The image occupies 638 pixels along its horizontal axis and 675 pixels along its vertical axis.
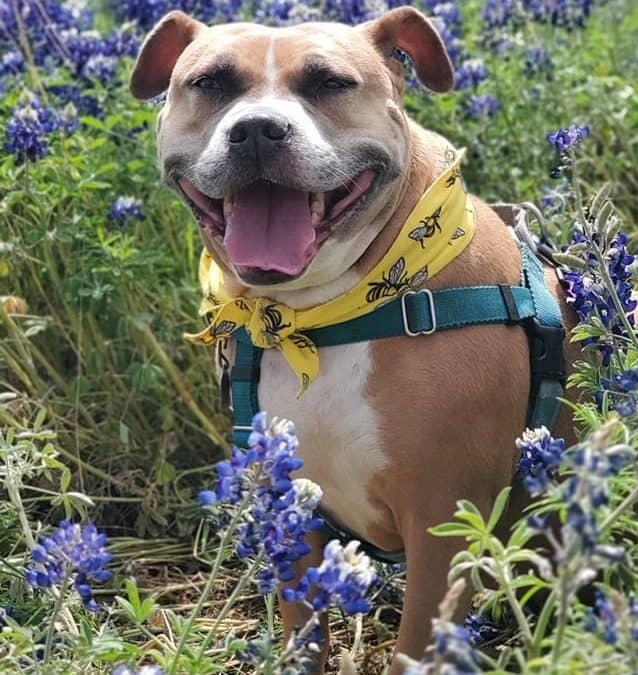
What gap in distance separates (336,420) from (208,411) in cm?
145

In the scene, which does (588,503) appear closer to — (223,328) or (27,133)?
(223,328)

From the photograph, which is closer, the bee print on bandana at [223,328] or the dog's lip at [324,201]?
the dog's lip at [324,201]

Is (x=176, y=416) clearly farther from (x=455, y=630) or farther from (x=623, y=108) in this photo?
(x=455, y=630)

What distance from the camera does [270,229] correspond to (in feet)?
9.45

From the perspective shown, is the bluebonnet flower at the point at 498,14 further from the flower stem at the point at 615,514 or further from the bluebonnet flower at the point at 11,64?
the flower stem at the point at 615,514

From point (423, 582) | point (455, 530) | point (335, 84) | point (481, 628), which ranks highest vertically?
point (335, 84)

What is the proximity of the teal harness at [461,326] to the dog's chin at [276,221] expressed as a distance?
18 centimetres

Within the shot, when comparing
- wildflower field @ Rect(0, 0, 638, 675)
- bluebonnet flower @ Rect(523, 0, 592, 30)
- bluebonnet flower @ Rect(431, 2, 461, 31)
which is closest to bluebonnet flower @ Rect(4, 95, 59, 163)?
wildflower field @ Rect(0, 0, 638, 675)

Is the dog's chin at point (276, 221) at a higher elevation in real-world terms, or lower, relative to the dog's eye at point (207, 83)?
lower

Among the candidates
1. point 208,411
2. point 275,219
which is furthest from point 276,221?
point 208,411

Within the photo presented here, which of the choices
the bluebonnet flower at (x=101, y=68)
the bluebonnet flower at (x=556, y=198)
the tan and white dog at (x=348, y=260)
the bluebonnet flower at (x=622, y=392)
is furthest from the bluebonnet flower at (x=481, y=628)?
the bluebonnet flower at (x=101, y=68)

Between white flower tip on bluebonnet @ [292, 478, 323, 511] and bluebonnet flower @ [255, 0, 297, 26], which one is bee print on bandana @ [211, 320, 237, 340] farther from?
bluebonnet flower @ [255, 0, 297, 26]

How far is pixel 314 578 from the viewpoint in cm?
205

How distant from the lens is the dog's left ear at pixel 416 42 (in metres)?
3.16
